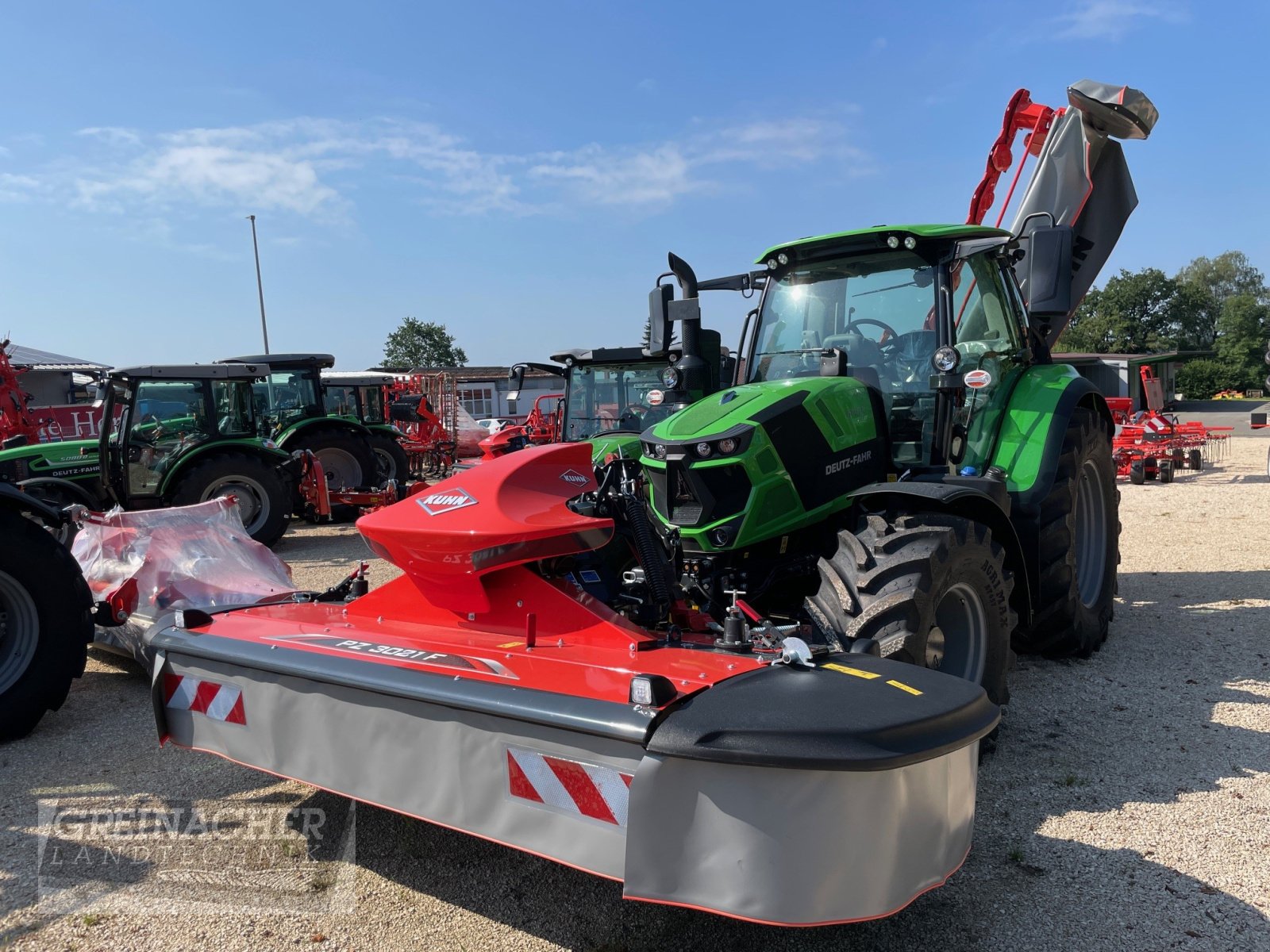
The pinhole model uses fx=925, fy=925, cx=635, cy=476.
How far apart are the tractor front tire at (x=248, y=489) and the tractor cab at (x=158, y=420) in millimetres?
229

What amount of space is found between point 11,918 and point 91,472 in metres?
8.19

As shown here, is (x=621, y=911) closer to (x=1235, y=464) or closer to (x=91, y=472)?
(x=91, y=472)

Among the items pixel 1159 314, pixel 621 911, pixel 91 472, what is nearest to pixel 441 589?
pixel 621 911

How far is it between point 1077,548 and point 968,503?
7.23 ft

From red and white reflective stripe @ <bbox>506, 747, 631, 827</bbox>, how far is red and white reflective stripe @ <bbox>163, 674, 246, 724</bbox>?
115cm

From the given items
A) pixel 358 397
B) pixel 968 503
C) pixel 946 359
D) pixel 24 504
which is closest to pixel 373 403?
pixel 358 397

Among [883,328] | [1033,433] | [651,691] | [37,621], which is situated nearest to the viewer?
[651,691]

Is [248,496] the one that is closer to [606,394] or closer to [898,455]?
[606,394]

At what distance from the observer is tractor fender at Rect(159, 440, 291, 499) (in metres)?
9.70

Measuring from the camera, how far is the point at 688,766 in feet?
6.98

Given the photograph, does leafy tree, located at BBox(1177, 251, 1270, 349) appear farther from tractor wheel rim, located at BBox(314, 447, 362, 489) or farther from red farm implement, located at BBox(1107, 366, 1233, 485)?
tractor wheel rim, located at BBox(314, 447, 362, 489)

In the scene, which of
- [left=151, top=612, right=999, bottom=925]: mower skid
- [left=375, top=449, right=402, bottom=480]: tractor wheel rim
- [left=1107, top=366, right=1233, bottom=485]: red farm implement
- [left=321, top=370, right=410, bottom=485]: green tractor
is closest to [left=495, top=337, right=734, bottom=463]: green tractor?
[left=321, top=370, right=410, bottom=485]: green tractor

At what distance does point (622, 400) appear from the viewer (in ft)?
34.1

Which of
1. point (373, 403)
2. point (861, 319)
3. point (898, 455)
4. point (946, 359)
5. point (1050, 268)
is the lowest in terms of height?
point (898, 455)
